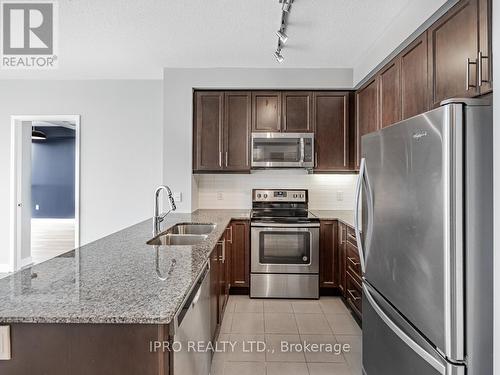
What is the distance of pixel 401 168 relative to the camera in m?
1.67

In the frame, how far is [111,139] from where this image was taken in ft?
14.2

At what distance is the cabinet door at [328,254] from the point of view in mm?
3740

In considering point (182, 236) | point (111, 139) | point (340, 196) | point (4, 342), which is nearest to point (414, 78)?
point (182, 236)

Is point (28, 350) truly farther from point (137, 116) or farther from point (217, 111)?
point (137, 116)

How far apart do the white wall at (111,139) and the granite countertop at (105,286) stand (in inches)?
92.8

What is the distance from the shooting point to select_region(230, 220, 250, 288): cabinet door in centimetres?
376

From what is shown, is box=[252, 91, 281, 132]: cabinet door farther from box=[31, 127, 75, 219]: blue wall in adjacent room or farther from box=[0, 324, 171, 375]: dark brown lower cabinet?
box=[31, 127, 75, 219]: blue wall in adjacent room

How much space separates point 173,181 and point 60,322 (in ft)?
A: 9.53

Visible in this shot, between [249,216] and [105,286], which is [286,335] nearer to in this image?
[249,216]

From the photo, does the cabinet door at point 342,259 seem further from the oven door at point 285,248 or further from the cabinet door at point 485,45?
the cabinet door at point 485,45

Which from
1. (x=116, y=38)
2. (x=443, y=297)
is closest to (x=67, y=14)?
(x=116, y=38)

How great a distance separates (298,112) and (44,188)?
8.62m

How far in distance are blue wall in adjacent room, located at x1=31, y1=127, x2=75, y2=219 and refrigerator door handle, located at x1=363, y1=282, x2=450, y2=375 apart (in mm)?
9675

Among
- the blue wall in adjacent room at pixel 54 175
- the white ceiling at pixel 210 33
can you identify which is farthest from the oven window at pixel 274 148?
the blue wall in adjacent room at pixel 54 175
